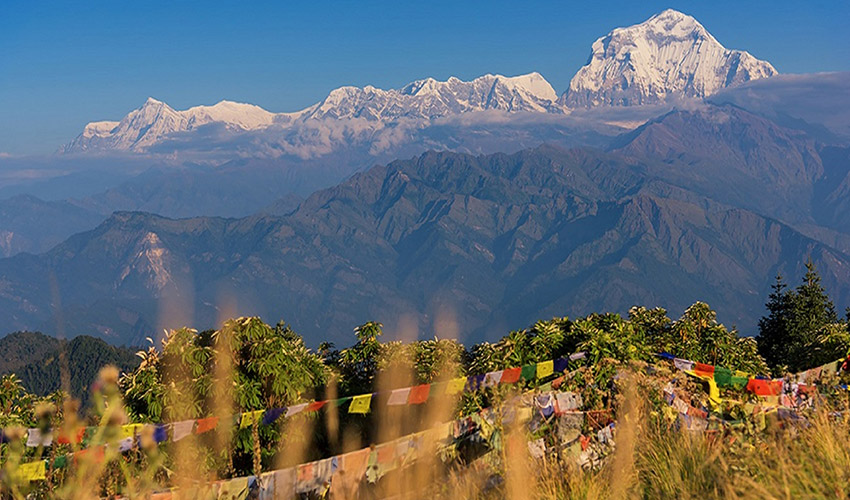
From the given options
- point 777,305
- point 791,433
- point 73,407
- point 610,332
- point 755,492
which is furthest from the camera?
point 777,305

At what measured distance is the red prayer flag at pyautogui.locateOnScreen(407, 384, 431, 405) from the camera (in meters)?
13.9

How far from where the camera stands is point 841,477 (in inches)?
195

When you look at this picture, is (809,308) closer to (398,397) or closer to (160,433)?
(398,397)

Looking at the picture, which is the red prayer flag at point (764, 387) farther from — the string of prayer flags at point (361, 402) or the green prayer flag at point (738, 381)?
the string of prayer flags at point (361, 402)

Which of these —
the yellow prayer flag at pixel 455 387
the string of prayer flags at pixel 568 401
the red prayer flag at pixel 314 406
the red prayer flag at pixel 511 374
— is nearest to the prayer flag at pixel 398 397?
the yellow prayer flag at pixel 455 387

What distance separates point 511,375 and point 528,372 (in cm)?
57

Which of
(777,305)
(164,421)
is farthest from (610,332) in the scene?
(777,305)

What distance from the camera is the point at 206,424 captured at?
1304cm

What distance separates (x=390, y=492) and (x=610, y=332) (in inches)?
366

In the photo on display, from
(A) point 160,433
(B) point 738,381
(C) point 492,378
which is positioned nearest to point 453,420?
(C) point 492,378

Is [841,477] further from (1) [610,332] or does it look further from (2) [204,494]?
(1) [610,332]

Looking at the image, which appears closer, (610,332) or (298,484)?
(298,484)

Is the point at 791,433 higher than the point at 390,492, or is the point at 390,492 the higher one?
the point at 791,433

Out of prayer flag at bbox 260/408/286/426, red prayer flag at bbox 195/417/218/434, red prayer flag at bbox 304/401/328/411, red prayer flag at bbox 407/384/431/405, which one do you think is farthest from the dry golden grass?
red prayer flag at bbox 407/384/431/405
